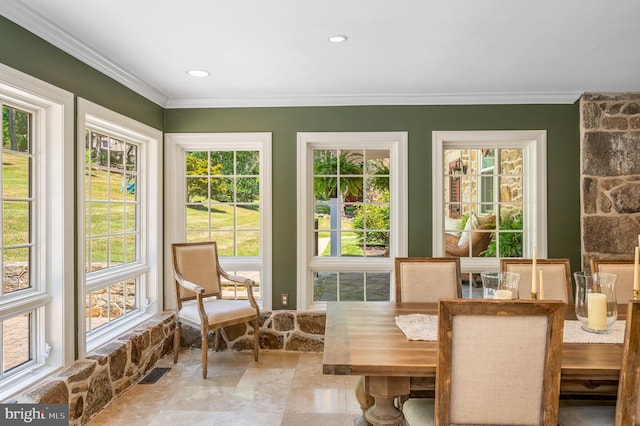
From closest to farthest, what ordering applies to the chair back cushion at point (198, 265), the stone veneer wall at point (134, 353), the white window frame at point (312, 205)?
the stone veneer wall at point (134, 353), the chair back cushion at point (198, 265), the white window frame at point (312, 205)

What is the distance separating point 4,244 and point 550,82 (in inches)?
162

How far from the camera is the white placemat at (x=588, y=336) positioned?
190 cm

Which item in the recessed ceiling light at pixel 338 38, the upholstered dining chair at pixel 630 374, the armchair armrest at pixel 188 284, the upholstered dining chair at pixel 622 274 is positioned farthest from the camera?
the armchair armrest at pixel 188 284

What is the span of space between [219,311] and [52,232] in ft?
4.52

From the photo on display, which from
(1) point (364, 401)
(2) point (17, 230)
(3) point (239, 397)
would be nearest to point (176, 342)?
(3) point (239, 397)

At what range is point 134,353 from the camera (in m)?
3.20

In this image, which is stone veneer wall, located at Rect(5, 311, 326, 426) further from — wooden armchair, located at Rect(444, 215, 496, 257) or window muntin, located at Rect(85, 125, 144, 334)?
wooden armchair, located at Rect(444, 215, 496, 257)

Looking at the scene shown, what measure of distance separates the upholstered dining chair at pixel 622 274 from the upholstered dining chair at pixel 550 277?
25cm

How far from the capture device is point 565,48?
2768 millimetres

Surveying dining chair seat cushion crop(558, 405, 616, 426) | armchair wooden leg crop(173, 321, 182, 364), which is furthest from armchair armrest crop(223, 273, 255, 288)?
dining chair seat cushion crop(558, 405, 616, 426)

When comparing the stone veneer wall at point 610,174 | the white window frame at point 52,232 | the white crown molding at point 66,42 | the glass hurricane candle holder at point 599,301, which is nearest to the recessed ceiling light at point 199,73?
the white crown molding at point 66,42

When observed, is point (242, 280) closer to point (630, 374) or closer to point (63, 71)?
point (63, 71)

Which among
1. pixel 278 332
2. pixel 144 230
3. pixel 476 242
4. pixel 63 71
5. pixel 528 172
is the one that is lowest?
pixel 278 332

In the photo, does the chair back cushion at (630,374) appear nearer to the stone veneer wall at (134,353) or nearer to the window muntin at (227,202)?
the stone veneer wall at (134,353)
